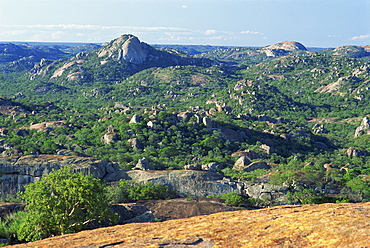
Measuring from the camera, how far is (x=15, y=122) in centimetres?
10238

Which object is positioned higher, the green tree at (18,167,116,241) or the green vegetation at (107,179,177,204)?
the green tree at (18,167,116,241)

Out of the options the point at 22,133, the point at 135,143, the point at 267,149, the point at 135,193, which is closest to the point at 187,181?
the point at 135,193

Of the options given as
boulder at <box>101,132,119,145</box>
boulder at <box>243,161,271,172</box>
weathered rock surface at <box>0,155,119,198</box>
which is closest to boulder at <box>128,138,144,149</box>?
boulder at <box>101,132,119,145</box>

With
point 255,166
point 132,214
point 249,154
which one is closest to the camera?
point 132,214

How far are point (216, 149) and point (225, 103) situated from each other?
86137mm

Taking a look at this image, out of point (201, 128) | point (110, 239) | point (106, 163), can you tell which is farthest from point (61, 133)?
point (110, 239)

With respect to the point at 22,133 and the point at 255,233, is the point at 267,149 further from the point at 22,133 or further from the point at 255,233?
the point at 255,233

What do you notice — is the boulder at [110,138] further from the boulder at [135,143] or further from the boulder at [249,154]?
the boulder at [249,154]

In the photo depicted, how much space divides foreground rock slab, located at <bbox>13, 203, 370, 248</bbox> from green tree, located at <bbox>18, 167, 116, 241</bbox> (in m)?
4.89

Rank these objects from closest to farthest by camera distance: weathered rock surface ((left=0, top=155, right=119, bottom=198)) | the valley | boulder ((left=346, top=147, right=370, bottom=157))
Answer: weathered rock surface ((left=0, top=155, right=119, bottom=198)) → the valley → boulder ((left=346, top=147, right=370, bottom=157))

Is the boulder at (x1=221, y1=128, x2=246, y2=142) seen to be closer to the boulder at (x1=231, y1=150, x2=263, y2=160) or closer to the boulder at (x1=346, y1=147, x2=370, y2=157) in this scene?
the boulder at (x1=231, y1=150, x2=263, y2=160)

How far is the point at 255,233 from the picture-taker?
43.8 feet

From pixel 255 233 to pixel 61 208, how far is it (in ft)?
45.2

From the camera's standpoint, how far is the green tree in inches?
785
